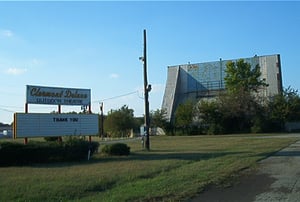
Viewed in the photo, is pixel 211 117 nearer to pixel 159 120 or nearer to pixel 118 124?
pixel 159 120

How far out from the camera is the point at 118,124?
8162 cm

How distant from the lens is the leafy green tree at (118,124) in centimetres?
8131

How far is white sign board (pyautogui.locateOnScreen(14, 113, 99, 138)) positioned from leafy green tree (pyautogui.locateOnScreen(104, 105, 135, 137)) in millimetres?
50980

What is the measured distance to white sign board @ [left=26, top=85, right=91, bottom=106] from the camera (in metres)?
28.2

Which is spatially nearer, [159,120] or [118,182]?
[118,182]

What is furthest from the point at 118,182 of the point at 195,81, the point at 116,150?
the point at 195,81

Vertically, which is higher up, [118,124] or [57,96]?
[57,96]

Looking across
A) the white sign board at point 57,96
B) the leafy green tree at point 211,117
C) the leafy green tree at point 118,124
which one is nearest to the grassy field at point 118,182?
the white sign board at point 57,96

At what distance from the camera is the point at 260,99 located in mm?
76250

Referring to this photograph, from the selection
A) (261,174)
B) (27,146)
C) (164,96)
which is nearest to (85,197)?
(261,174)

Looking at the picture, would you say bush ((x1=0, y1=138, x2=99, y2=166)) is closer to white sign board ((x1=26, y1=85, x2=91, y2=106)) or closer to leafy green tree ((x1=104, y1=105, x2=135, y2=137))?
white sign board ((x1=26, y1=85, x2=91, y2=106))

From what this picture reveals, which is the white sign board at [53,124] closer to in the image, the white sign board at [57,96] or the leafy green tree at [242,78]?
the white sign board at [57,96]

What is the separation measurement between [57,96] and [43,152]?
8.38 metres

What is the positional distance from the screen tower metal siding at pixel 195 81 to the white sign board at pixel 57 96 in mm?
59209
